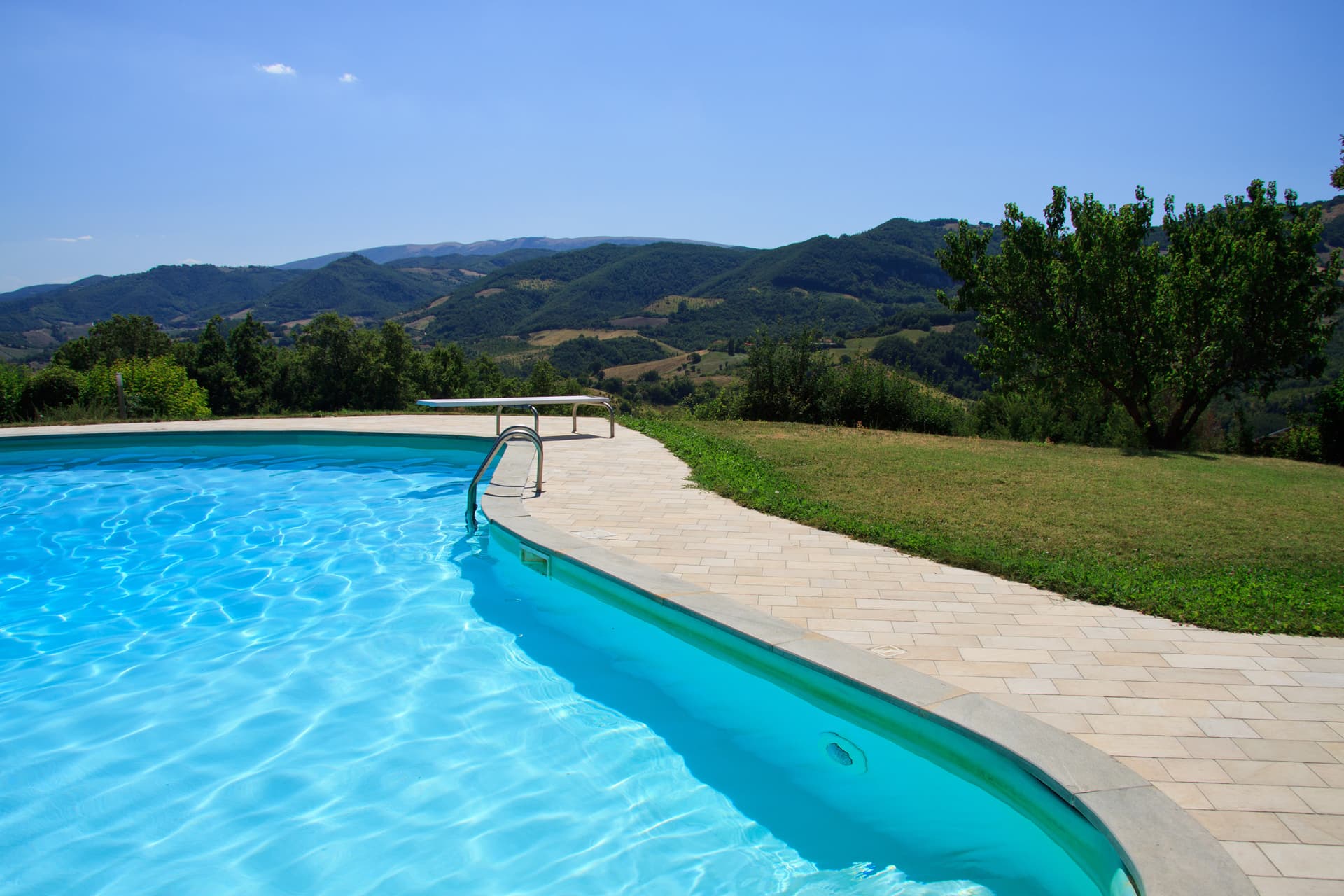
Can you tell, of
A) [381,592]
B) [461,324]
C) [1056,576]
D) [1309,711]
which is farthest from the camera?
[461,324]

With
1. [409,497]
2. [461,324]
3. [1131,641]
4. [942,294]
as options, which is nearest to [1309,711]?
[1131,641]

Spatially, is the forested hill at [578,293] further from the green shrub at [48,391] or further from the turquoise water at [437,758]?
the turquoise water at [437,758]

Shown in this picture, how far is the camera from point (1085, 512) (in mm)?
6004

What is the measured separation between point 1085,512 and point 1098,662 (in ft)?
10.5

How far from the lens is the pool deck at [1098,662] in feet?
7.15

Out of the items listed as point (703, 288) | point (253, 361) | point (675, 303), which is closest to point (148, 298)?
point (675, 303)

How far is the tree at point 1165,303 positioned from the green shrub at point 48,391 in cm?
1499

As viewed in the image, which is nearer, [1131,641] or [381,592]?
[1131,641]

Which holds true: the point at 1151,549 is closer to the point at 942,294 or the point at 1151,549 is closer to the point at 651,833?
the point at 651,833

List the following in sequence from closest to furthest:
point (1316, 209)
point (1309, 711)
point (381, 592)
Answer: point (1309, 711) → point (381, 592) → point (1316, 209)

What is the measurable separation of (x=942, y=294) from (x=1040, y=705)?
42.4ft

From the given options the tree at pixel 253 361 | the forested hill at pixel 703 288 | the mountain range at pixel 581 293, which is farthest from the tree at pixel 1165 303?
the forested hill at pixel 703 288

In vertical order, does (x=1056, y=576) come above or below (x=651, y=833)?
above

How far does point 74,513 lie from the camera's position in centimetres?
735
